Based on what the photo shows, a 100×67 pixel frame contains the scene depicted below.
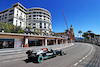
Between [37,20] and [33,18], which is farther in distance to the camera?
[33,18]

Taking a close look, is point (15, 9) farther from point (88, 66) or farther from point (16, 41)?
point (88, 66)

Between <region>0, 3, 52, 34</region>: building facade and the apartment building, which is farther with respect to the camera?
the apartment building

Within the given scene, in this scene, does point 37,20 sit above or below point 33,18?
below

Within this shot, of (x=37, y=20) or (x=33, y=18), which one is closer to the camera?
(x=37, y=20)

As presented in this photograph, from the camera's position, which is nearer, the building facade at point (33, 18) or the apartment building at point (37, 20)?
the building facade at point (33, 18)

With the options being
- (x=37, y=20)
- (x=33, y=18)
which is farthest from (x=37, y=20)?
(x=33, y=18)

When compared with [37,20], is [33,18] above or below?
above

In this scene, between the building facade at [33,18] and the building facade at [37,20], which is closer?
the building facade at [33,18]

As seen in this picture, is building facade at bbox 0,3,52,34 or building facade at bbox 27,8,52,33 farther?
building facade at bbox 27,8,52,33

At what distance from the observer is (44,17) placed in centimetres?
5962

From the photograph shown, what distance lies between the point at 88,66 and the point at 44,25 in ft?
175

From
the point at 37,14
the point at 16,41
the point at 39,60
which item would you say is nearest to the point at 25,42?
the point at 16,41

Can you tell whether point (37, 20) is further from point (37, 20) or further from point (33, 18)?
point (33, 18)

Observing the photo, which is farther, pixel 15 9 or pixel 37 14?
pixel 37 14
